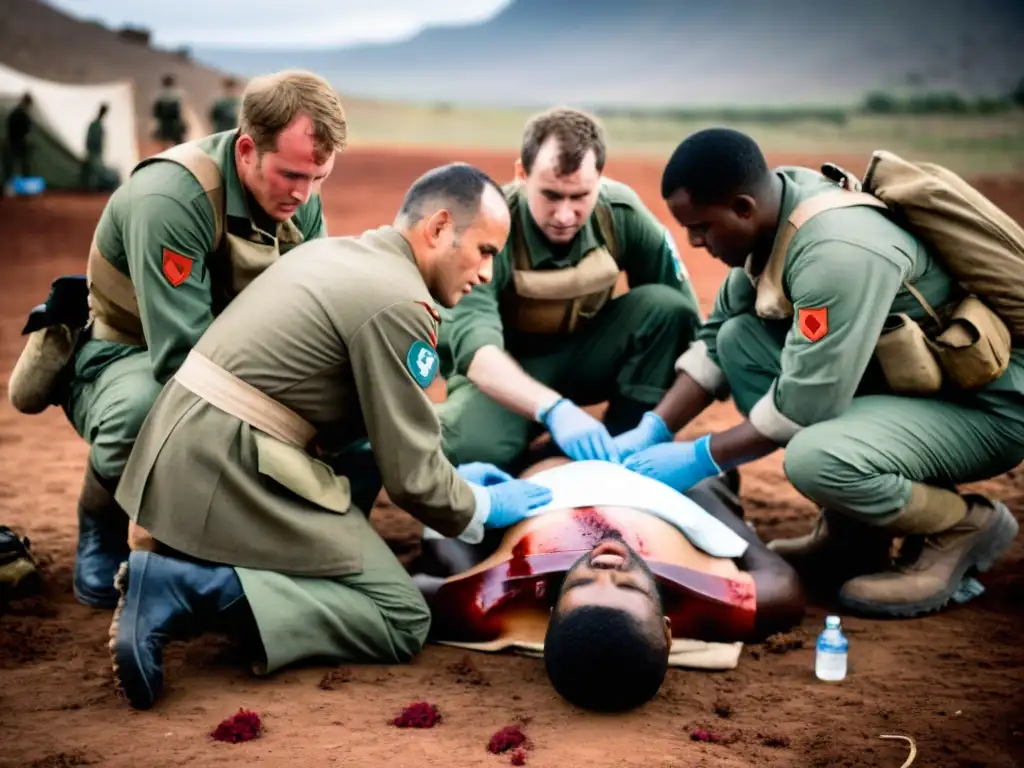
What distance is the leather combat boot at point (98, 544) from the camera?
13.7 ft

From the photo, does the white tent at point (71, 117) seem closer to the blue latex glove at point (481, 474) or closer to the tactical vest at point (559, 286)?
the tactical vest at point (559, 286)

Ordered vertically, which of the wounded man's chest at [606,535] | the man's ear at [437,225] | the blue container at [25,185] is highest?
Answer: the man's ear at [437,225]

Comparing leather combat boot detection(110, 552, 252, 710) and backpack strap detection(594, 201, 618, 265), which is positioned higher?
backpack strap detection(594, 201, 618, 265)

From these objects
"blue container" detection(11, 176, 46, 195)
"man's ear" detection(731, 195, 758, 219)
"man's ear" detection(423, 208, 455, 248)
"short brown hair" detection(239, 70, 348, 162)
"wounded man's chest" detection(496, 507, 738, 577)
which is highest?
"short brown hair" detection(239, 70, 348, 162)

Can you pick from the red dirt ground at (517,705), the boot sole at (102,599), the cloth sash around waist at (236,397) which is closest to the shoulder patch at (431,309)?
the cloth sash around waist at (236,397)

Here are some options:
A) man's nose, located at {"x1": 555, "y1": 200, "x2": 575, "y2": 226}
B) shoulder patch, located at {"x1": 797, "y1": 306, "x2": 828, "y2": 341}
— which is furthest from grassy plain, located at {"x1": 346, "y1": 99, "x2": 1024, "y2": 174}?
shoulder patch, located at {"x1": 797, "y1": 306, "x2": 828, "y2": 341}

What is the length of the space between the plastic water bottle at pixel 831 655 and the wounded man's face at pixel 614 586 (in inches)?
23.5

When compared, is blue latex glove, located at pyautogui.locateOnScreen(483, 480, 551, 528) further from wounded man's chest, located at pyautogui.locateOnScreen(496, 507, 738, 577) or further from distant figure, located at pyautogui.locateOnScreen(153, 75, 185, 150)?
distant figure, located at pyautogui.locateOnScreen(153, 75, 185, 150)

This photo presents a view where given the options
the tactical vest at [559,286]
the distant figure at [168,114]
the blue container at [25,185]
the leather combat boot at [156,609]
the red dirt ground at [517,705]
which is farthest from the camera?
the distant figure at [168,114]

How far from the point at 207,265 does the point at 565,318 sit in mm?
1680

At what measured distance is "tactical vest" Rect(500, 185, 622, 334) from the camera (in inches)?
195

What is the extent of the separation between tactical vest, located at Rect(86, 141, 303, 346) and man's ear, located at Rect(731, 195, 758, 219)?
159 centimetres

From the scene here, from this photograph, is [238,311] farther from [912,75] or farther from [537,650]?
[912,75]

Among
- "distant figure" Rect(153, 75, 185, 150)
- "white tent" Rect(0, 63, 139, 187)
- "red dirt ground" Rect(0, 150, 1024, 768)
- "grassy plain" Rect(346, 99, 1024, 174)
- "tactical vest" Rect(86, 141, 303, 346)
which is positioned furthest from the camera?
"grassy plain" Rect(346, 99, 1024, 174)
